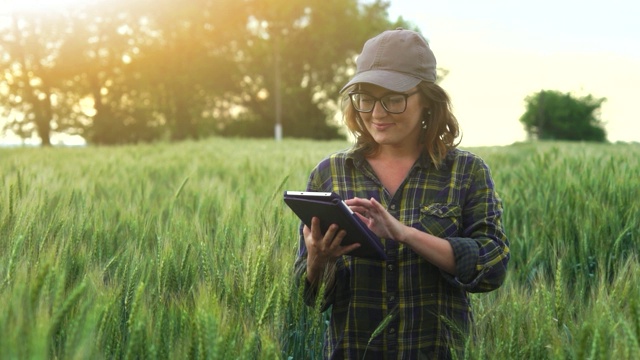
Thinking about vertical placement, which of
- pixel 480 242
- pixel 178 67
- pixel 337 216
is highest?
pixel 178 67

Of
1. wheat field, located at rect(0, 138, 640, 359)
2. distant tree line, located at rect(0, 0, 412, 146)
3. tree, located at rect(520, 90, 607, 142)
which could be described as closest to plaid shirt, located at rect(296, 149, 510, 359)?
wheat field, located at rect(0, 138, 640, 359)

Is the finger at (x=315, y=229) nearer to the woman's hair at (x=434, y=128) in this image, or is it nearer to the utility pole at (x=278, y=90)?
the woman's hair at (x=434, y=128)

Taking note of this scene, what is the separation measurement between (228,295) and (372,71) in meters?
0.81

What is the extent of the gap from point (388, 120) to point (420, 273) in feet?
1.57

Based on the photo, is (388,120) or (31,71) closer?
(388,120)

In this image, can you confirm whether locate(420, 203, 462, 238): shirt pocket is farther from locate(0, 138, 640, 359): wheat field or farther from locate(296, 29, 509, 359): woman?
locate(0, 138, 640, 359): wheat field

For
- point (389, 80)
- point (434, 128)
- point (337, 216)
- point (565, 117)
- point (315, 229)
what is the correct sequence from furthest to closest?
1. point (565, 117)
2. point (434, 128)
3. point (389, 80)
4. point (315, 229)
5. point (337, 216)

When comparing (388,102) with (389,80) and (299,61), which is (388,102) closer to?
(389,80)

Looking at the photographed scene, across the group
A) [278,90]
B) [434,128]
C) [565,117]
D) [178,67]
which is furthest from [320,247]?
[565,117]

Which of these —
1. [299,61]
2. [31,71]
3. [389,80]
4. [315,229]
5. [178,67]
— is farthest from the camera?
[299,61]

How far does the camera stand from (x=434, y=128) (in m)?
2.06

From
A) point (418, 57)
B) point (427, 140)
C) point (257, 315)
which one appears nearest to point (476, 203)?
point (427, 140)

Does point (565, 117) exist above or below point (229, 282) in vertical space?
above

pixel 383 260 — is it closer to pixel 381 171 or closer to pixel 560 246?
pixel 381 171
